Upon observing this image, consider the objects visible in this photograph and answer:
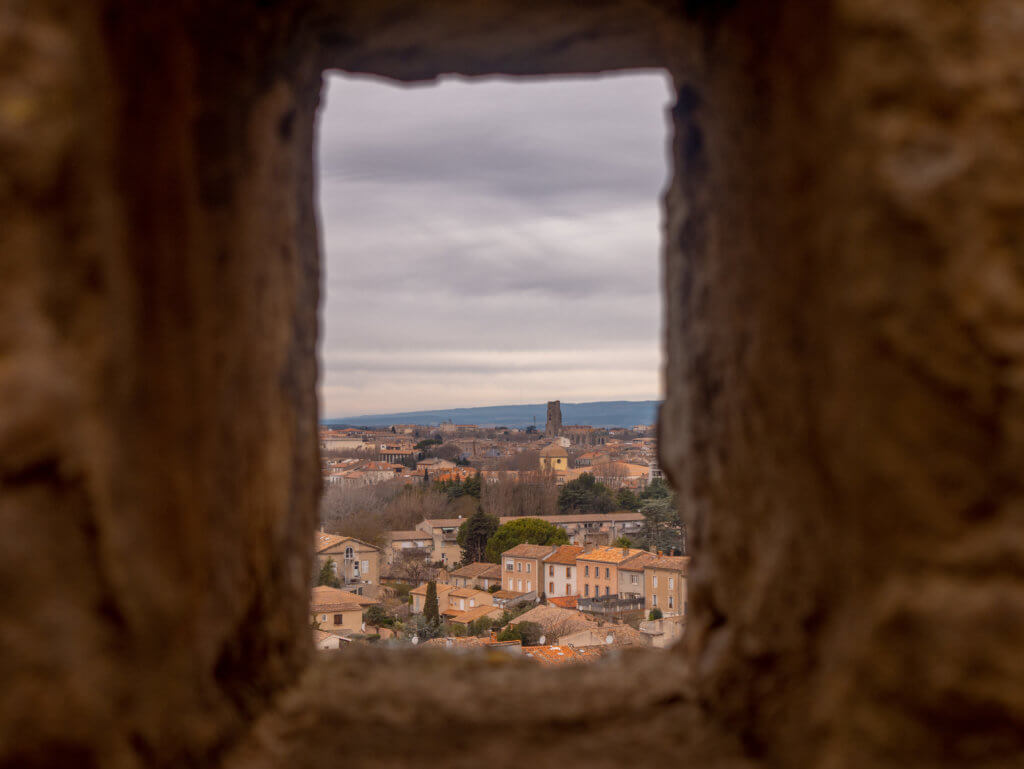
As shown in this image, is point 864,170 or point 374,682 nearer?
point 864,170

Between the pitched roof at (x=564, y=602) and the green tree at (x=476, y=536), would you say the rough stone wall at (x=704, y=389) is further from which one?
the green tree at (x=476, y=536)

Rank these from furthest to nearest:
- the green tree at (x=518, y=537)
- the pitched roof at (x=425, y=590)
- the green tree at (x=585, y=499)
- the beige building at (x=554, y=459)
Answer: the beige building at (x=554, y=459) → the green tree at (x=585, y=499) → the green tree at (x=518, y=537) → the pitched roof at (x=425, y=590)

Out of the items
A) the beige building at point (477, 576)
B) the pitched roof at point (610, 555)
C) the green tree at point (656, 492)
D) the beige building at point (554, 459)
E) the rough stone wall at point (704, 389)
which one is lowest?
the beige building at point (477, 576)

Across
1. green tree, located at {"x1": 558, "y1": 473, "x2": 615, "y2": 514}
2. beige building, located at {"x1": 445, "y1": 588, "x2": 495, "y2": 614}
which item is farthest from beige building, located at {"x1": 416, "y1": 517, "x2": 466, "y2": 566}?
A: beige building, located at {"x1": 445, "y1": 588, "x2": 495, "y2": 614}

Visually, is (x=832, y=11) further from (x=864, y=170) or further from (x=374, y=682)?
(x=374, y=682)

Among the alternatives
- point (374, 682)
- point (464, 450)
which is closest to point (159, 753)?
point (374, 682)

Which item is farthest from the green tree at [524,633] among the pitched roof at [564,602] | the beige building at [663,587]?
the beige building at [663,587]

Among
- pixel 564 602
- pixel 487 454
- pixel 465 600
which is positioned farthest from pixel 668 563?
pixel 487 454
